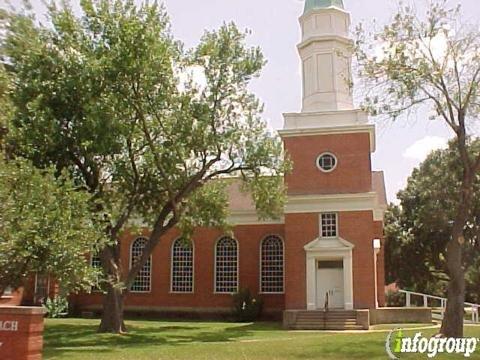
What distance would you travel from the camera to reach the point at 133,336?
22922 millimetres

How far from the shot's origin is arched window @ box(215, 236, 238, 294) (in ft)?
117

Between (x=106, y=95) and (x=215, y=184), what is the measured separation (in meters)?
8.65

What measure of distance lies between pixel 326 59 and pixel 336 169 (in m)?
5.96

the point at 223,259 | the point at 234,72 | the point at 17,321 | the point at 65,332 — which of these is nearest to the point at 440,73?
the point at 234,72

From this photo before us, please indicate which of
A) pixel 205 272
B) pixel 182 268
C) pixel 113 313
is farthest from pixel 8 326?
pixel 182 268

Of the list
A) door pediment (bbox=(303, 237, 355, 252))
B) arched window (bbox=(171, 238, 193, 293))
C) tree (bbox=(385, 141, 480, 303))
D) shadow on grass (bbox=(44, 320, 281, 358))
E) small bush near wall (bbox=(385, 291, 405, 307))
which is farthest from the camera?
small bush near wall (bbox=(385, 291, 405, 307))

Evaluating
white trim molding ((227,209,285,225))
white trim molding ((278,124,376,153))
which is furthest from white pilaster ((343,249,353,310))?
white trim molding ((227,209,285,225))

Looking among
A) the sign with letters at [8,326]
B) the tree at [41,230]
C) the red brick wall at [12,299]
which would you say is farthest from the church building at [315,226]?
the sign with letters at [8,326]

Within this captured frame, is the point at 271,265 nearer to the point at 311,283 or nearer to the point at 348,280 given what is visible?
the point at 311,283

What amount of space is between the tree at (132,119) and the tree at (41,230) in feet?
12.8

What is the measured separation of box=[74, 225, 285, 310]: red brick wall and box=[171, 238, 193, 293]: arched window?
0.32 metres

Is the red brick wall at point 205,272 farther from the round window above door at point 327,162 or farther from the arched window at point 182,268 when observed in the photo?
the round window above door at point 327,162

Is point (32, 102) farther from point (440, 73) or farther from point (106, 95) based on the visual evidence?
point (440, 73)

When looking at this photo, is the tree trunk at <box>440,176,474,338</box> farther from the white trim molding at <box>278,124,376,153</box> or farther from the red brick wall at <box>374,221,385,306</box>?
the red brick wall at <box>374,221,385,306</box>
